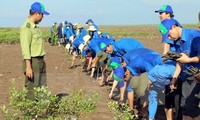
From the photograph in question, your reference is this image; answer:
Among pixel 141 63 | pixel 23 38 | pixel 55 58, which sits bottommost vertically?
pixel 55 58

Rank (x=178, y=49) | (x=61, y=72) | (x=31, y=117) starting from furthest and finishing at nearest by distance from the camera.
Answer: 1. (x=61, y=72)
2. (x=178, y=49)
3. (x=31, y=117)

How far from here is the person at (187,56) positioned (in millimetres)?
5055

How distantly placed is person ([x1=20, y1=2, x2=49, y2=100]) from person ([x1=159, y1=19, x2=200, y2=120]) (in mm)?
2132

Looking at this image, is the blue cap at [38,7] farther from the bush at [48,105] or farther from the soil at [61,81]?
the soil at [61,81]

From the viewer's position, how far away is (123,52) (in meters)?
7.16

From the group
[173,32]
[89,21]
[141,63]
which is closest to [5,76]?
[89,21]

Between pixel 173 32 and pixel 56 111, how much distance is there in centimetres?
197

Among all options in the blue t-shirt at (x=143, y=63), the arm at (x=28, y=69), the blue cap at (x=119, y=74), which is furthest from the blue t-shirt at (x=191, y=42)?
the arm at (x=28, y=69)

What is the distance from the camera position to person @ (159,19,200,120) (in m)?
5.05

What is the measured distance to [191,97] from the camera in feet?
18.3

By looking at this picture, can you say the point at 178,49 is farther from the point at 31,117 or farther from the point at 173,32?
the point at 31,117

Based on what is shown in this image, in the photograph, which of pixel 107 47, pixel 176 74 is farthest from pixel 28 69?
pixel 107 47

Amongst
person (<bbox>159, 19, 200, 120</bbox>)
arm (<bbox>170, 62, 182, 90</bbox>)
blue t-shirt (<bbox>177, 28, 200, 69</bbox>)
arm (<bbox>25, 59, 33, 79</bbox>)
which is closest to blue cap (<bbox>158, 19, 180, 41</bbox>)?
person (<bbox>159, 19, 200, 120</bbox>)

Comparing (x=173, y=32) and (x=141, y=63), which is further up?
(x=173, y=32)
